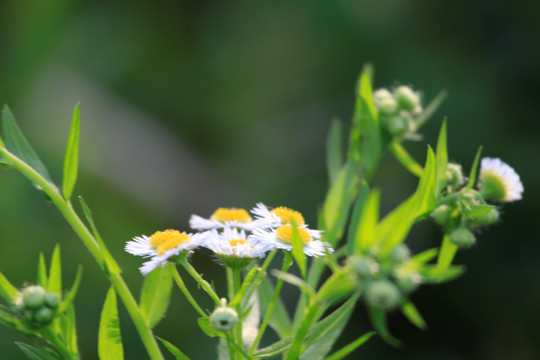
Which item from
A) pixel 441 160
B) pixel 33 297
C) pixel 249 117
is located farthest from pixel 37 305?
pixel 249 117

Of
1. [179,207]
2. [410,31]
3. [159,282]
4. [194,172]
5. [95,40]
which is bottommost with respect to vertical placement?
[159,282]

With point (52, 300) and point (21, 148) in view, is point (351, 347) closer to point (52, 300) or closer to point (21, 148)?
point (52, 300)

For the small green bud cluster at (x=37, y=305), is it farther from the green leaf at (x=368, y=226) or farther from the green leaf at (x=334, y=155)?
the green leaf at (x=334, y=155)

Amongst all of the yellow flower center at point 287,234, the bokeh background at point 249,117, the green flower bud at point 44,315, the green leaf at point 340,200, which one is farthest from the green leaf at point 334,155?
the bokeh background at point 249,117

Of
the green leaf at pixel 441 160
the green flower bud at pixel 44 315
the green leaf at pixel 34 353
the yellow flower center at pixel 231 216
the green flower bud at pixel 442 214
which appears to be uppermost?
the green leaf at pixel 441 160

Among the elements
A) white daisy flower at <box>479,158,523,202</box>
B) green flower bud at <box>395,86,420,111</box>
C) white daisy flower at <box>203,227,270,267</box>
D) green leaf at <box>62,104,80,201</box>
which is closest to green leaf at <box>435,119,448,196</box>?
white daisy flower at <box>479,158,523,202</box>

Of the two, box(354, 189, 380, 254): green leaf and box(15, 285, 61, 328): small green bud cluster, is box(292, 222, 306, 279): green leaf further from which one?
box(15, 285, 61, 328): small green bud cluster

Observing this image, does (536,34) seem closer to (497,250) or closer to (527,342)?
(497,250)

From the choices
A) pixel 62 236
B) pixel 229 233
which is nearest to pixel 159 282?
pixel 229 233
